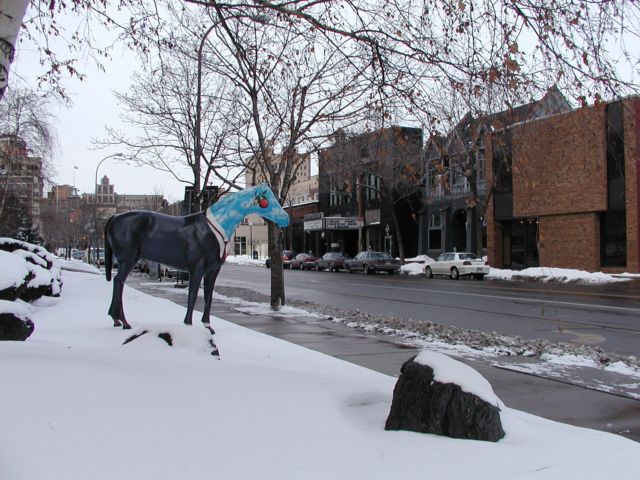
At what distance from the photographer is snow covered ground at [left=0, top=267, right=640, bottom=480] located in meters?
3.24

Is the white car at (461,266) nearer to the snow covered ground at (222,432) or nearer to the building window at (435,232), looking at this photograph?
the building window at (435,232)

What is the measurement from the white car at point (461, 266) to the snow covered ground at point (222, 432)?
87.9 feet

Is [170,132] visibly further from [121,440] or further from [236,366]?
[121,440]

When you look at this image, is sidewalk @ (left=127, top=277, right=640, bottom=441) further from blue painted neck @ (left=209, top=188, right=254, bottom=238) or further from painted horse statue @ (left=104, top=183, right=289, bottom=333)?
blue painted neck @ (left=209, top=188, right=254, bottom=238)

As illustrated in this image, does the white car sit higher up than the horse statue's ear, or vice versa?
the horse statue's ear

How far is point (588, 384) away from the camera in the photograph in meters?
6.81

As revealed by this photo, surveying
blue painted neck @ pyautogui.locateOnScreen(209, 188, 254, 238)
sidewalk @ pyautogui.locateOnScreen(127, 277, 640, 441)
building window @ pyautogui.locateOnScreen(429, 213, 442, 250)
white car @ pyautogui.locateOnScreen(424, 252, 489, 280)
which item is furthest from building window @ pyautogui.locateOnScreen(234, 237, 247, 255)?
blue painted neck @ pyautogui.locateOnScreen(209, 188, 254, 238)

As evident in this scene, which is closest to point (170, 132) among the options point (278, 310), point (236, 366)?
point (278, 310)

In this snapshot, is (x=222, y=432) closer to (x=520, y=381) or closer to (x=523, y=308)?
(x=520, y=381)

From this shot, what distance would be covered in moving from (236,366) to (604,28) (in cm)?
486

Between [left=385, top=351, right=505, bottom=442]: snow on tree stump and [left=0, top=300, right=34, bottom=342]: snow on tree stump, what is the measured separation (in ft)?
13.3

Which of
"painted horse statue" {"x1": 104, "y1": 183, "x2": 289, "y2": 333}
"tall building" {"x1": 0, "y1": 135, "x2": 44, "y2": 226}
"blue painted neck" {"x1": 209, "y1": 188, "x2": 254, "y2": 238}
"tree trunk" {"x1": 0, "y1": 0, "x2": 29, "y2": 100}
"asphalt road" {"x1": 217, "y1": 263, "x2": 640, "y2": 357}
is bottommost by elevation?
"asphalt road" {"x1": 217, "y1": 263, "x2": 640, "y2": 357}

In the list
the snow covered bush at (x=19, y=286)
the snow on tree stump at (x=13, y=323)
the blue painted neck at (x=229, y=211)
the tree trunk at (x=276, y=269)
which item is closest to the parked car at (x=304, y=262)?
the snow covered bush at (x=19, y=286)

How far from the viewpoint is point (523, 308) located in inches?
625
